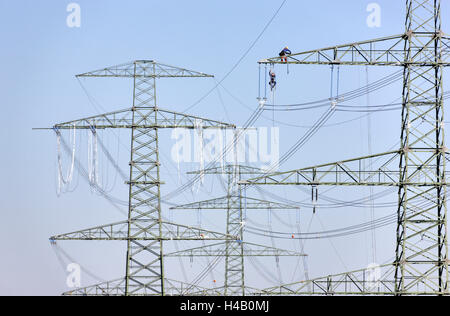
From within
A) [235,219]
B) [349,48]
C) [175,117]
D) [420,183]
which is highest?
[349,48]

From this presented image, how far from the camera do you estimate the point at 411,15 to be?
45250 millimetres

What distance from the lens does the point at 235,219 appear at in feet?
232

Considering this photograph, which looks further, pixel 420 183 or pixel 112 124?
pixel 112 124

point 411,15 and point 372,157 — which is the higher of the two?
point 411,15

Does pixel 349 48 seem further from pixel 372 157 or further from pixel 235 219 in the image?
pixel 235 219

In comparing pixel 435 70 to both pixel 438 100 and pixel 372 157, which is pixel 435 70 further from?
pixel 372 157

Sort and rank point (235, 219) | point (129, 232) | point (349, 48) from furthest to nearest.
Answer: point (235, 219) → point (129, 232) → point (349, 48)
